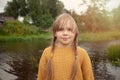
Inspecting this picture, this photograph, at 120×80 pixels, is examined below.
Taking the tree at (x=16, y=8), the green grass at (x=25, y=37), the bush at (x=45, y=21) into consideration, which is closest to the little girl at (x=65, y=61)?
the bush at (x=45, y=21)

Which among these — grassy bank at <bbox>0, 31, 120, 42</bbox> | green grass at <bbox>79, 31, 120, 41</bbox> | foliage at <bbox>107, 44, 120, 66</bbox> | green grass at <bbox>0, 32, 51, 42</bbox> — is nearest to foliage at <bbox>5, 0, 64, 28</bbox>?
green grass at <bbox>0, 32, 51, 42</bbox>

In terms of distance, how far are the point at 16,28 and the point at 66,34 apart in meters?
19.9

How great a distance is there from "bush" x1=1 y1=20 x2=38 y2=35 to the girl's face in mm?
19423

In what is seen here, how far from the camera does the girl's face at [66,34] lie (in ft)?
6.95

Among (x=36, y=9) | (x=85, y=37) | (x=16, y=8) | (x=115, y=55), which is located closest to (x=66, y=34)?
(x=115, y=55)

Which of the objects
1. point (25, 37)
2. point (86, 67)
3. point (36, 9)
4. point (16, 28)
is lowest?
point (25, 37)

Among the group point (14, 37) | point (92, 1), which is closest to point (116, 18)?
point (92, 1)

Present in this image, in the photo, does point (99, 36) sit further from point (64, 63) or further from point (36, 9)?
point (64, 63)

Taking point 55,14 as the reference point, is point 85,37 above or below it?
below

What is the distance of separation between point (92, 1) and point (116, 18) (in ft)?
10.1

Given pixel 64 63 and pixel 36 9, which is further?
pixel 36 9

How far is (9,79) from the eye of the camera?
7676mm

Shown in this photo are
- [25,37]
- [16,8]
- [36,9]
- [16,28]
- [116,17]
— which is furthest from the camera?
Answer: [16,8]

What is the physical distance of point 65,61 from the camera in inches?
85.9
